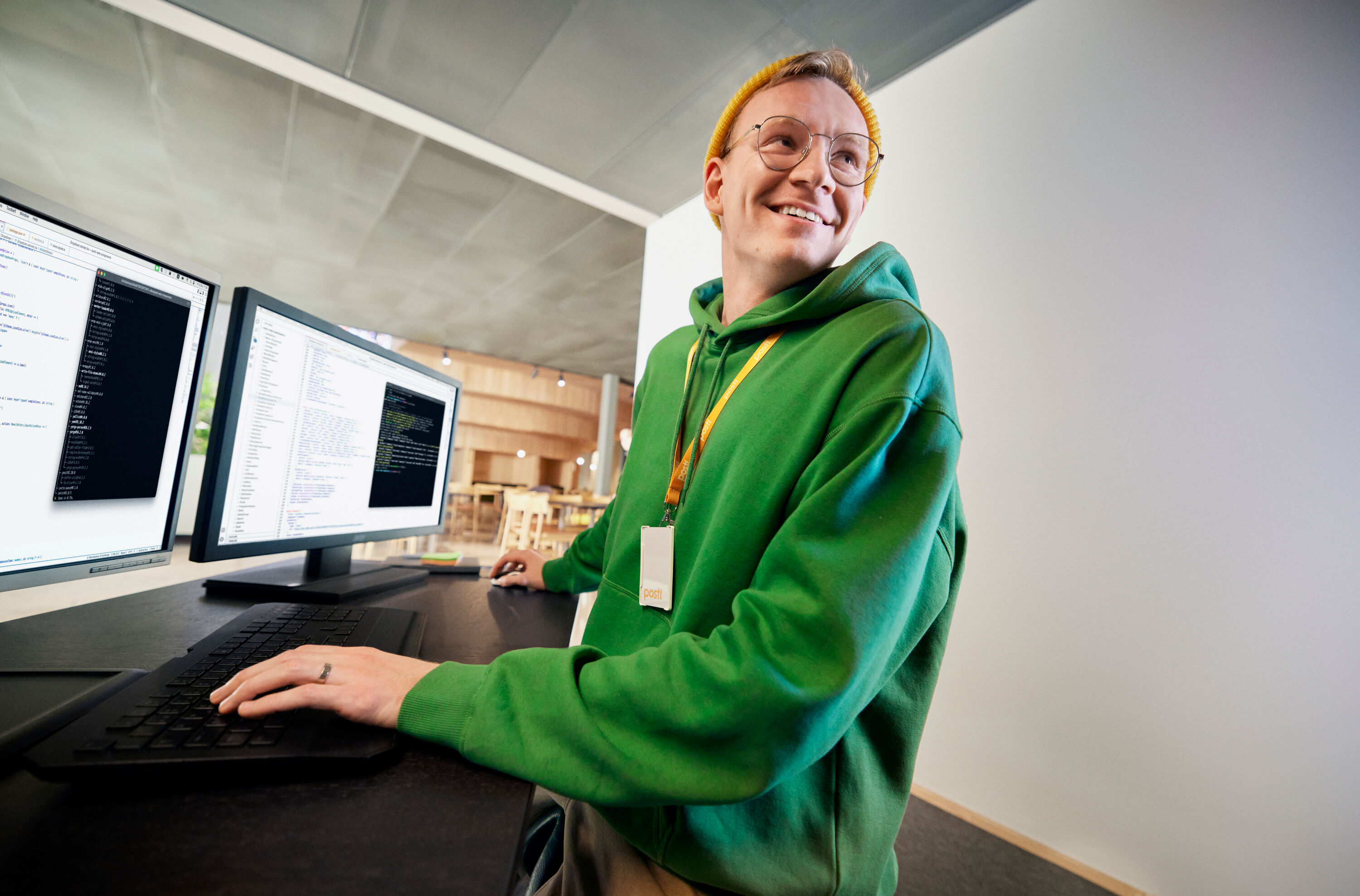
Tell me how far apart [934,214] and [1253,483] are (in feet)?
4.49

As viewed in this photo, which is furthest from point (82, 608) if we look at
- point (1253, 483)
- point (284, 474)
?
point (1253, 483)

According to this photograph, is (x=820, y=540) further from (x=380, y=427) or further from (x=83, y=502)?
(x=380, y=427)

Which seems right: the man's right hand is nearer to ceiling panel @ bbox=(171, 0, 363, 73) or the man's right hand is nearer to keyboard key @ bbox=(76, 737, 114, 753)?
keyboard key @ bbox=(76, 737, 114, 753)

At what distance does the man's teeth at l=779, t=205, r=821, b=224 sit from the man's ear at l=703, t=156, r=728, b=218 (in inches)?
7.2

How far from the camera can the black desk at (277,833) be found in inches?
11.5

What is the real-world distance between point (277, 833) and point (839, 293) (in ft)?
2.30

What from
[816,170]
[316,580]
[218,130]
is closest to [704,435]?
[816,170]

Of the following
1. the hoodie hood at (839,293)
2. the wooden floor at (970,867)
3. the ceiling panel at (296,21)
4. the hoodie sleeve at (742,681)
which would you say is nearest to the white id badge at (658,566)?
the hoodie sleeve at (742,681)

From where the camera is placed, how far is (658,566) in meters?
0.69

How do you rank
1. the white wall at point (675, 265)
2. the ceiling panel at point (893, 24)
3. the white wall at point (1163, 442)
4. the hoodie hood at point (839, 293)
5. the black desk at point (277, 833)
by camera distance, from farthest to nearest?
the white wall at point (675, 265)
the ceiling panel at point (893, 24)
the white wall at point (1163, 442)
the hoodie hood at point (839, 293)
the black desk at point (277, 833)

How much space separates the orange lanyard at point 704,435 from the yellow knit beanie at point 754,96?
0.26 metres

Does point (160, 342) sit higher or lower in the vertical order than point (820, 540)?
higher

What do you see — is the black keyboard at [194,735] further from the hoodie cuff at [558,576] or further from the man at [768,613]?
the hoodie cuff at [558,576]

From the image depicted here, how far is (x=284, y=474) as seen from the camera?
847 millimetres
